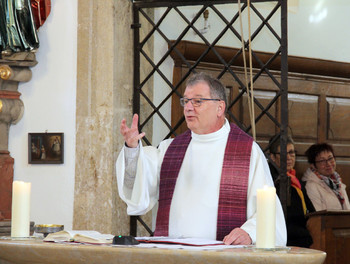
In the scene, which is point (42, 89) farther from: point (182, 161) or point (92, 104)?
point (182, 161)

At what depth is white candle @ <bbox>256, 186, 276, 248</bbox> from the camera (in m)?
2.91

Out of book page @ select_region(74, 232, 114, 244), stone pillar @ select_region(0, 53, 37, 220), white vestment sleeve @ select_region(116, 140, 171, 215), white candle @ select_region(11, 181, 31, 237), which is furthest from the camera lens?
stone pillar @ select_region(0, 53, 37, 220)

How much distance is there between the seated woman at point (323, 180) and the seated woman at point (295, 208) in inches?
13.5

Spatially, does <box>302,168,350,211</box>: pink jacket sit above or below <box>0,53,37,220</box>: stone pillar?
below

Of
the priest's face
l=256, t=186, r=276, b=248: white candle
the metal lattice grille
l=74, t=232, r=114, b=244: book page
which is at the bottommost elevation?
l=74, t=232, r=114, b=244: book page


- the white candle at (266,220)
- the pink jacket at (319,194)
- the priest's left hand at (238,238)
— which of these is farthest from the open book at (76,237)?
the pink jacket at (319,194)

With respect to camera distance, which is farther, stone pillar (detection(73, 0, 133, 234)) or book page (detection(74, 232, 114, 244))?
stone pillar (detection(73, 0, 133, 234))

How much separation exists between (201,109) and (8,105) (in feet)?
6.30

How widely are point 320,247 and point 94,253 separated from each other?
141 inches

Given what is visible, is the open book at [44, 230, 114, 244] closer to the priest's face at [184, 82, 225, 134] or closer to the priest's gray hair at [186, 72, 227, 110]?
the priest's face at [184, 82, 225, 134]

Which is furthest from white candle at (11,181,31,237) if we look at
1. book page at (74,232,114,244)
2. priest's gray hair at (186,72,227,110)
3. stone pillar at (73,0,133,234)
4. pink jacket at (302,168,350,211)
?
pink jacket at (302,168,350,211)

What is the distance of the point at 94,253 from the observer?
2.99 meters

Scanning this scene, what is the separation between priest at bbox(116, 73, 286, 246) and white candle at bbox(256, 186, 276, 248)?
1098 millimetres

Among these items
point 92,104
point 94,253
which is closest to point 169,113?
point 92,104
